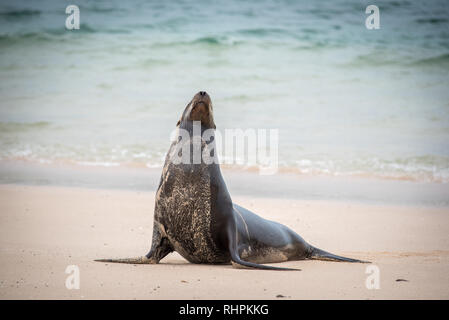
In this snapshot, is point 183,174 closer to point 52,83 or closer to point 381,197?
point 381,197

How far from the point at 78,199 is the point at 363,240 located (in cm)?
426

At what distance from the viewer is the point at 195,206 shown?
16.4 feet

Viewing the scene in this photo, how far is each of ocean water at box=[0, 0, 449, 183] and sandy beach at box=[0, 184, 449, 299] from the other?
3730mm

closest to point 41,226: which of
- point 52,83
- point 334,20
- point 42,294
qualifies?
point 42,294

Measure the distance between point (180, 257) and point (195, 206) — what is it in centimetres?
110

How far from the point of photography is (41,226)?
6.90 m

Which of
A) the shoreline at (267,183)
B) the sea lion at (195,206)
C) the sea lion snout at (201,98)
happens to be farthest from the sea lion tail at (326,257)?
the shoreline at (267,183)

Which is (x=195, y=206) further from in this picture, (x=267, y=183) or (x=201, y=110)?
(x=267, y=183)

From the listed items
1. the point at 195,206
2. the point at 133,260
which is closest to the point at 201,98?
the point at 195,206

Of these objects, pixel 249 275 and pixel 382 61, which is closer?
pixel 249 275

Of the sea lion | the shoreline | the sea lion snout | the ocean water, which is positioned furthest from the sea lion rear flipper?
the ocean water

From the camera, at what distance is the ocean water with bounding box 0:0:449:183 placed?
45.3ft

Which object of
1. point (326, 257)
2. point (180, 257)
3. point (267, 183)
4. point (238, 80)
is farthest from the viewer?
point (238, 80)

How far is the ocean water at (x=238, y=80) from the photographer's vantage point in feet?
45.3
